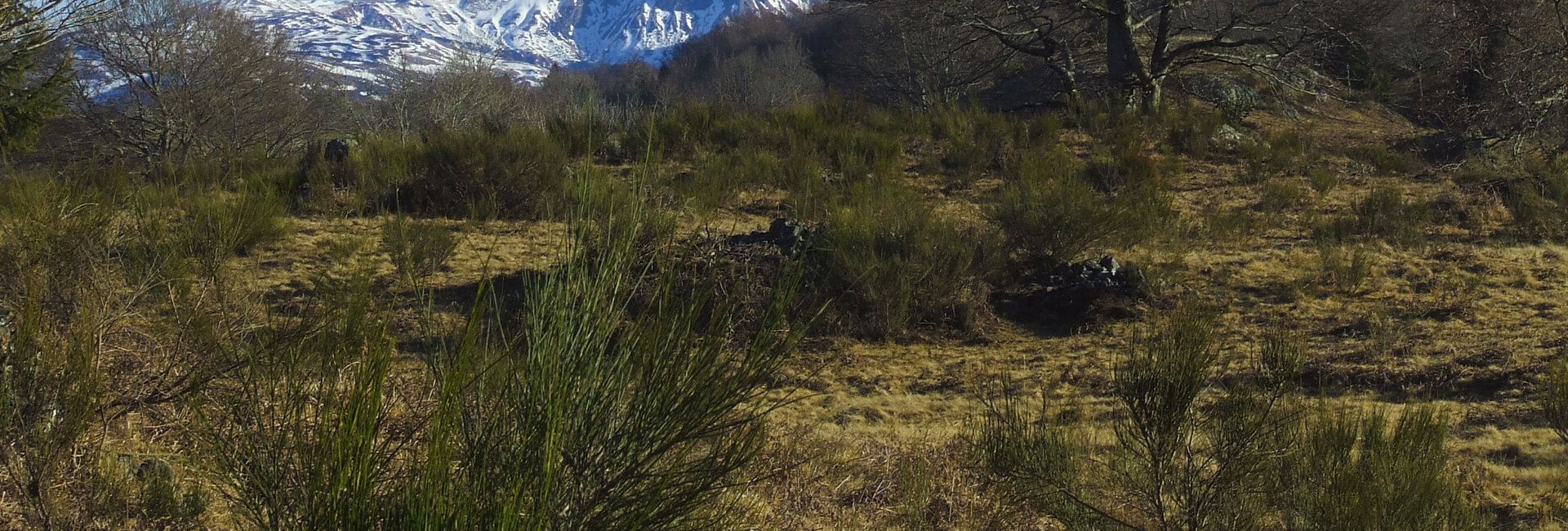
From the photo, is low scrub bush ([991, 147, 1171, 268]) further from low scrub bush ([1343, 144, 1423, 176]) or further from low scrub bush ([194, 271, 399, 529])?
low scrub bush ([194, 271, 399, 529])

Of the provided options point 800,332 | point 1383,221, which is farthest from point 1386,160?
point 800,332

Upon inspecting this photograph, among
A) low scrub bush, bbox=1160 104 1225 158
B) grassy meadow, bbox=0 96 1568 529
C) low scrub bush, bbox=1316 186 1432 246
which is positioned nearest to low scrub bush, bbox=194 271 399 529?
grassy meadow, bbox=0 96 1568 529

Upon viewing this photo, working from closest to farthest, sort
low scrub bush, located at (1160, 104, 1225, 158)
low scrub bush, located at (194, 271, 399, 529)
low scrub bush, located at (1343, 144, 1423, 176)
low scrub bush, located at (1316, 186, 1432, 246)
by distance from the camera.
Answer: low scrub bush, located at (194, 271, 399, 529), low scrub bush, located at (1316, 186, 1432, 246), low scrub bush, located at (1343, 144, 1423, 176), low scrub bush, located at (1160, 104, 1225, 158)

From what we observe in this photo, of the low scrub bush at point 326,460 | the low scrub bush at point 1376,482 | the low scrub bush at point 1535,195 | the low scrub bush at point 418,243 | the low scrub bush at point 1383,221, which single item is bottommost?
the low scrub bush at point 418,243

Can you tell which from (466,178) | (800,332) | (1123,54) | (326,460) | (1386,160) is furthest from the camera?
(1123,54)

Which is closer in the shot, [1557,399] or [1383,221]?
[1557,399]

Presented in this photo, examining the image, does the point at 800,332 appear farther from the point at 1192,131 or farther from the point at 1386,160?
the point at 1386,160

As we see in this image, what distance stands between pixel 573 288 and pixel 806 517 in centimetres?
202

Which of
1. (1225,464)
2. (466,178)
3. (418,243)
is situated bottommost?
(418,243)

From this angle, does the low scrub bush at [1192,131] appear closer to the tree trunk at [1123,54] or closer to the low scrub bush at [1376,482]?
the tree trunk at [1123,54]

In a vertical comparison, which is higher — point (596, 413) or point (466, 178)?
point (596, 413)

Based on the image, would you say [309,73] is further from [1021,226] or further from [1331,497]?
[1331,497]

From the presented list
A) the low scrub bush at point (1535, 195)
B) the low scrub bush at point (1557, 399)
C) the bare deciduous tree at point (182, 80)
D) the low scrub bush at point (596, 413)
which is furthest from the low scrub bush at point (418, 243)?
the bare deciduous tree at point (182, 80)

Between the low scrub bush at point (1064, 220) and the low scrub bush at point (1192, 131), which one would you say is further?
the low scrub bush at point (1192, 131)
